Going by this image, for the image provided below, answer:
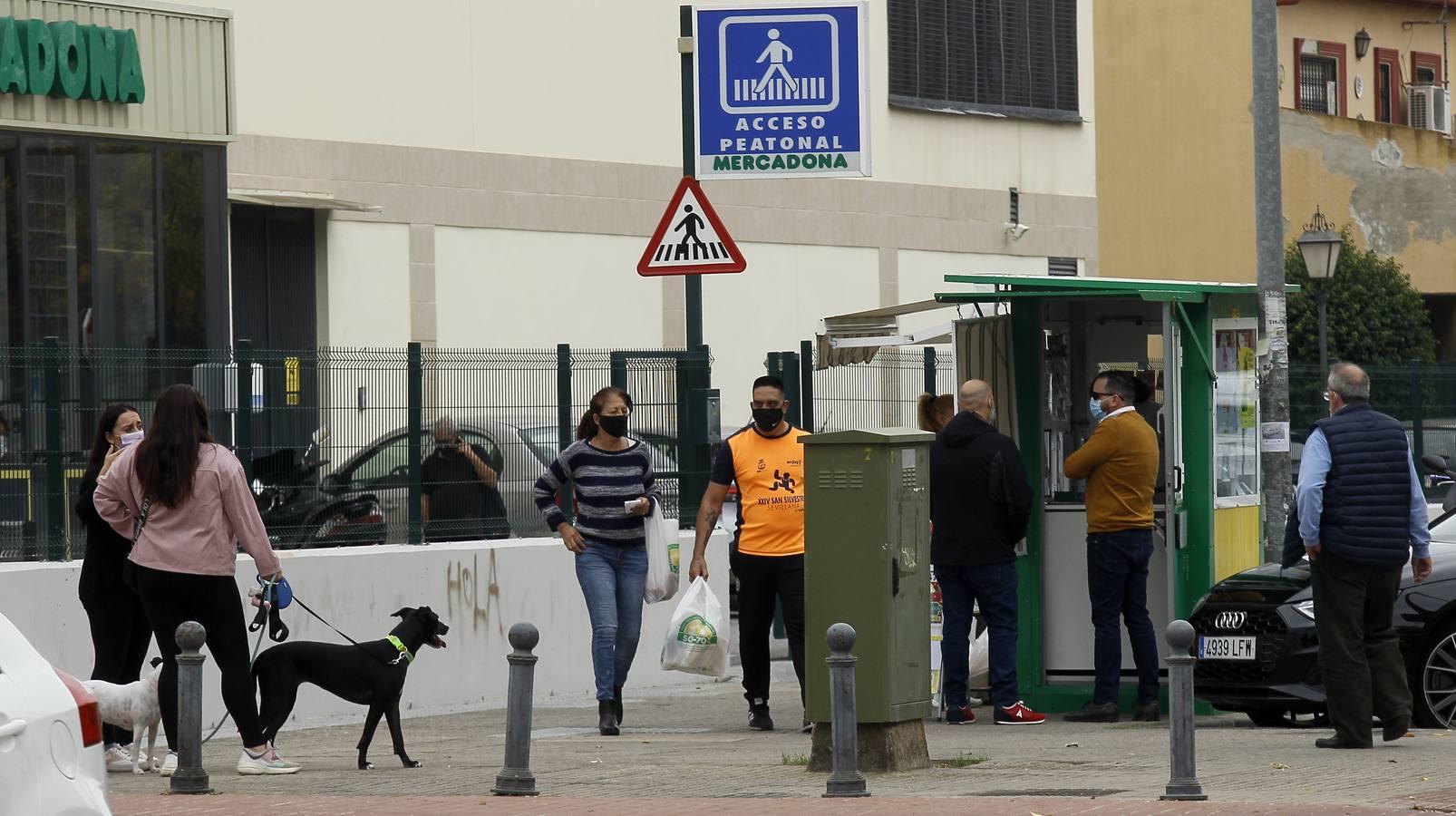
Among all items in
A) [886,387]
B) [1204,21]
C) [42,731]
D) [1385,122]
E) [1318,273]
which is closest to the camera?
[42,731]

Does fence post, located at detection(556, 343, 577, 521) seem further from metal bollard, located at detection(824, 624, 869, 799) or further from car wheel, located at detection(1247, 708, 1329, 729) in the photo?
metal bollard, located at detection(824, 624, 869, 799)

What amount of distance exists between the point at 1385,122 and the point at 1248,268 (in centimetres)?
723

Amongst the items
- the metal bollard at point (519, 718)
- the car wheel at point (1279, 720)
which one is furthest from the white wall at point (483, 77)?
the metal bollard at point (519, 718)

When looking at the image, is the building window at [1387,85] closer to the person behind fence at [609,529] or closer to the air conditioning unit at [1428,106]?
the air conditioning unit at [1428,106]

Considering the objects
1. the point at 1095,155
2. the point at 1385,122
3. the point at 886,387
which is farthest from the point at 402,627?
the point at 1385,122

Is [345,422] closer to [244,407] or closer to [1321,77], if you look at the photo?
[244,407]

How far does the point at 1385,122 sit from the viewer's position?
43.8 m

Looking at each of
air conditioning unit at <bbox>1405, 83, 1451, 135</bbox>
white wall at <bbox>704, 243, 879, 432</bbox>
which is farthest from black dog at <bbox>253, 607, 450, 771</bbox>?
air conditioning unit at <bbox>1405, 83, 1451, 135</bbox>

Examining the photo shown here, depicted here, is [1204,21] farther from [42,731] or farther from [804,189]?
[42,731]

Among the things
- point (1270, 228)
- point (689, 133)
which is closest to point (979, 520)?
point (689, 133)

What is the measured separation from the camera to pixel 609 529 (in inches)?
524

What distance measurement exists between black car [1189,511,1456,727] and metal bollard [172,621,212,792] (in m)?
5.40

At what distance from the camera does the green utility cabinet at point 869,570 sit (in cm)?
1054

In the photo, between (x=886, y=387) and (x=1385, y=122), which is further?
(x=1385, y=122)
